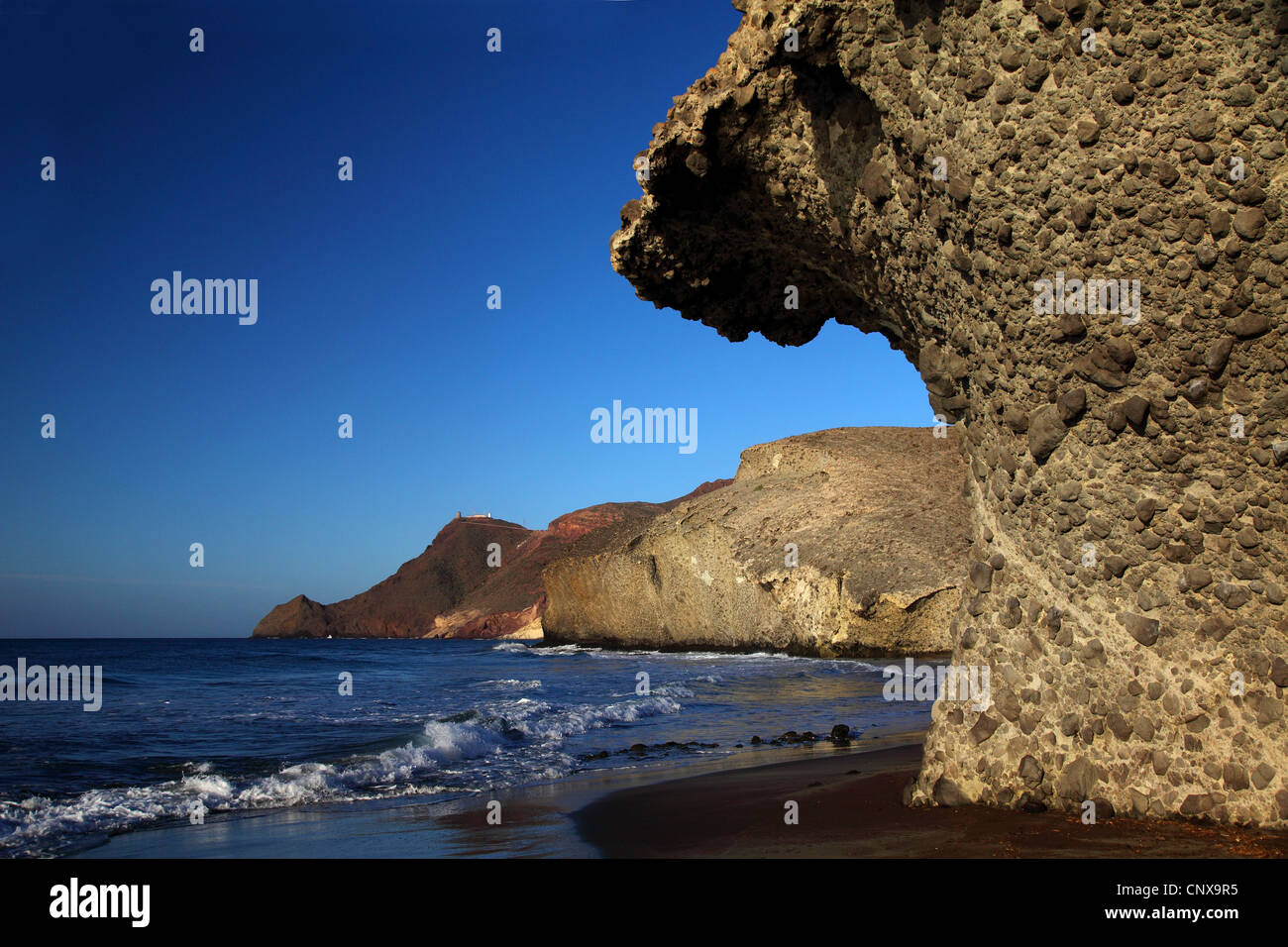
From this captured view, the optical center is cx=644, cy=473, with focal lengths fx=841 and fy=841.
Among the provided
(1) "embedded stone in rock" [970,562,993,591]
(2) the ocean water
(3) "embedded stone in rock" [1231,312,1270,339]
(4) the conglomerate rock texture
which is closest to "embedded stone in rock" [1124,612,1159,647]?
(4) the conglomerate rock texture

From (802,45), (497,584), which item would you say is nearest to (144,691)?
(802,45)

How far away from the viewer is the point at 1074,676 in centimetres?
420

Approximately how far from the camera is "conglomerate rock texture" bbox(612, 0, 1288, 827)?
3654mm

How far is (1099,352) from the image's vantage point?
4.01 metres

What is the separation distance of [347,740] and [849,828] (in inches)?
319

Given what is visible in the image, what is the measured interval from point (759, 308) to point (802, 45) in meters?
2.54

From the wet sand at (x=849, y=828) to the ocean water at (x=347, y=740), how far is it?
2.16 meters

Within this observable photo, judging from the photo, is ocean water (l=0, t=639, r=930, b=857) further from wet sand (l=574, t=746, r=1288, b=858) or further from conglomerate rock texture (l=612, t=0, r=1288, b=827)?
conglomerate rock texture (l=612, t=0, r=1288, b=827)

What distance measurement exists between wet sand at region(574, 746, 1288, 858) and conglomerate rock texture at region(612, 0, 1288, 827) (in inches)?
8.1

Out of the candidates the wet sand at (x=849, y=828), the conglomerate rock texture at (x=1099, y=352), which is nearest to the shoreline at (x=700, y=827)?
the wet sand at (x=849, y=828)

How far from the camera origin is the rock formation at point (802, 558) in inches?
1268

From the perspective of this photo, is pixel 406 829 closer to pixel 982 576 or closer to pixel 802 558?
pixel 982 576

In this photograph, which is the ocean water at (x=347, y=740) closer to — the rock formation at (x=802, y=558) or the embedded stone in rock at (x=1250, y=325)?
the embedded stone in rock at (x=1250, y=325)
